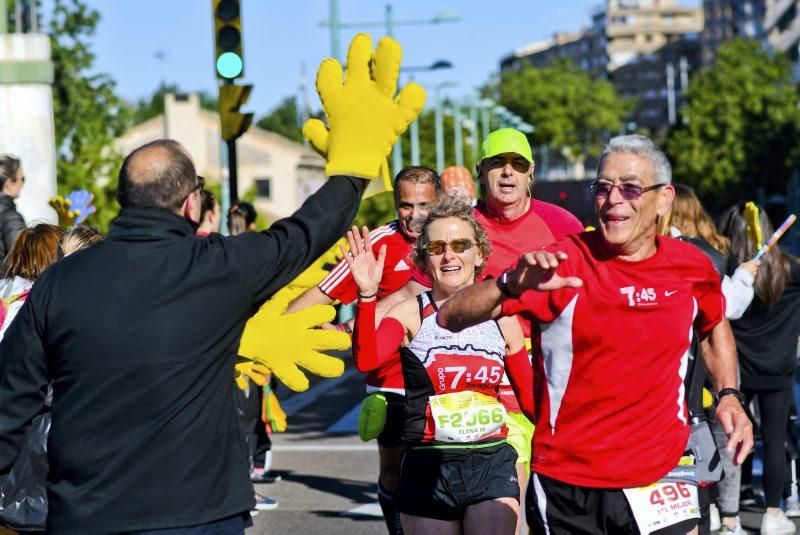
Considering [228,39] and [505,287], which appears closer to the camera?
[505,287]

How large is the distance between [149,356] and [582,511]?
1.69m

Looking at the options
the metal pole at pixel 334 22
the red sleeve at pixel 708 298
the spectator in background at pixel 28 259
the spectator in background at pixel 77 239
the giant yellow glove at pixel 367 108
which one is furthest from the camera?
the metal pole at pixel 334 22

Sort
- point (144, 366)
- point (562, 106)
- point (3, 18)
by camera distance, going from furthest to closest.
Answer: point (562, 106), point (3, 18), point (144, 366)

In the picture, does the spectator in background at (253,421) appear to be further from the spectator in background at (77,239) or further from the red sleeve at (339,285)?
the spectator in background at (77,239)

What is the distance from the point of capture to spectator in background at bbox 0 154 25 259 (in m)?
9.52

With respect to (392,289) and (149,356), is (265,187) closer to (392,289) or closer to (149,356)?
(392,289)

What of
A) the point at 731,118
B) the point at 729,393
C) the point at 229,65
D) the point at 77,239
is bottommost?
the point at 729,393

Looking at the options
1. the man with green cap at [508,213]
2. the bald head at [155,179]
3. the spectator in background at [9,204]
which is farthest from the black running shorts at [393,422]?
the spectator in background at [9,204]

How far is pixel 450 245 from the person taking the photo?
6.21 metres

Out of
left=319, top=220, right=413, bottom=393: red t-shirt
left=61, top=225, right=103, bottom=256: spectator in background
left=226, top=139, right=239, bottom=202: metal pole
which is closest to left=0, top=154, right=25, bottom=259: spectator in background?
left=226, top=139, right=239, bottom=202: metal pole

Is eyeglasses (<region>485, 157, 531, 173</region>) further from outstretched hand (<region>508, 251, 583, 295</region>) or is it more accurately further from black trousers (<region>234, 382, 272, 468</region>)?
black trousers (<region>234, 382, 272, 468</region>)

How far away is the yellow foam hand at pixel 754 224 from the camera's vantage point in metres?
8.56

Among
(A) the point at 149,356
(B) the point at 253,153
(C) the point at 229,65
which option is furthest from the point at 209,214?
(B) the point at 253,153

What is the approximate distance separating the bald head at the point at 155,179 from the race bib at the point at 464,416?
1.96 meters
